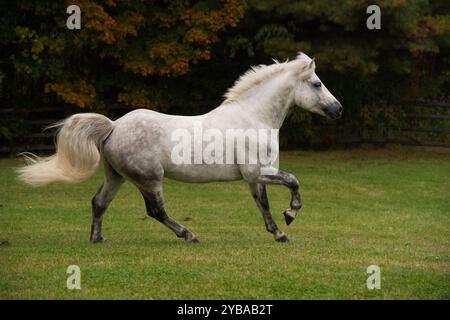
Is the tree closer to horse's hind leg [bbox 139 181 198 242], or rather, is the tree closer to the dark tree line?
the dark tree line

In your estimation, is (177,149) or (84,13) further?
(84,13)

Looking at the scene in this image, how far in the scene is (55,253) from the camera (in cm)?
955

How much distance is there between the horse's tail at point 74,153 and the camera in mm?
10023

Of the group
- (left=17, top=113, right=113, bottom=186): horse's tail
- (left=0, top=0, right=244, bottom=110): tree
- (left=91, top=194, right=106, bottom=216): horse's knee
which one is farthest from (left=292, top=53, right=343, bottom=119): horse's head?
(left=0, top=0, right=244, bottom=110): tree

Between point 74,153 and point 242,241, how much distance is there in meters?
2.40

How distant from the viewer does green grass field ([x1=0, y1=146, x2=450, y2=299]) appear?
24.3 ft

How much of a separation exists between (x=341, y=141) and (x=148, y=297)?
18229 mm

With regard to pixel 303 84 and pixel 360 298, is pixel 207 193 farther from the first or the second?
pixel 360 298

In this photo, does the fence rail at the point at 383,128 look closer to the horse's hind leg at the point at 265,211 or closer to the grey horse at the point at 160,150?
the grey horse at the point at 160,150

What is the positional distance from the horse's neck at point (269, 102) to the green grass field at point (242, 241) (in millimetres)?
1536

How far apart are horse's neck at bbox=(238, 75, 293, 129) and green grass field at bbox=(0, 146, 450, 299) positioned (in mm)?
1536

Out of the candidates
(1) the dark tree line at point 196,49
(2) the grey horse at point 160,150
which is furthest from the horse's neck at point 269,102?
(1) the dark tree line at point 196,49

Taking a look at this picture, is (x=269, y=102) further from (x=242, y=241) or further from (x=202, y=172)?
(x=242, y=241)

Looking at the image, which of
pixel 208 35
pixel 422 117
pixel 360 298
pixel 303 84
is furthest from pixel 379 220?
pixel 422 117
